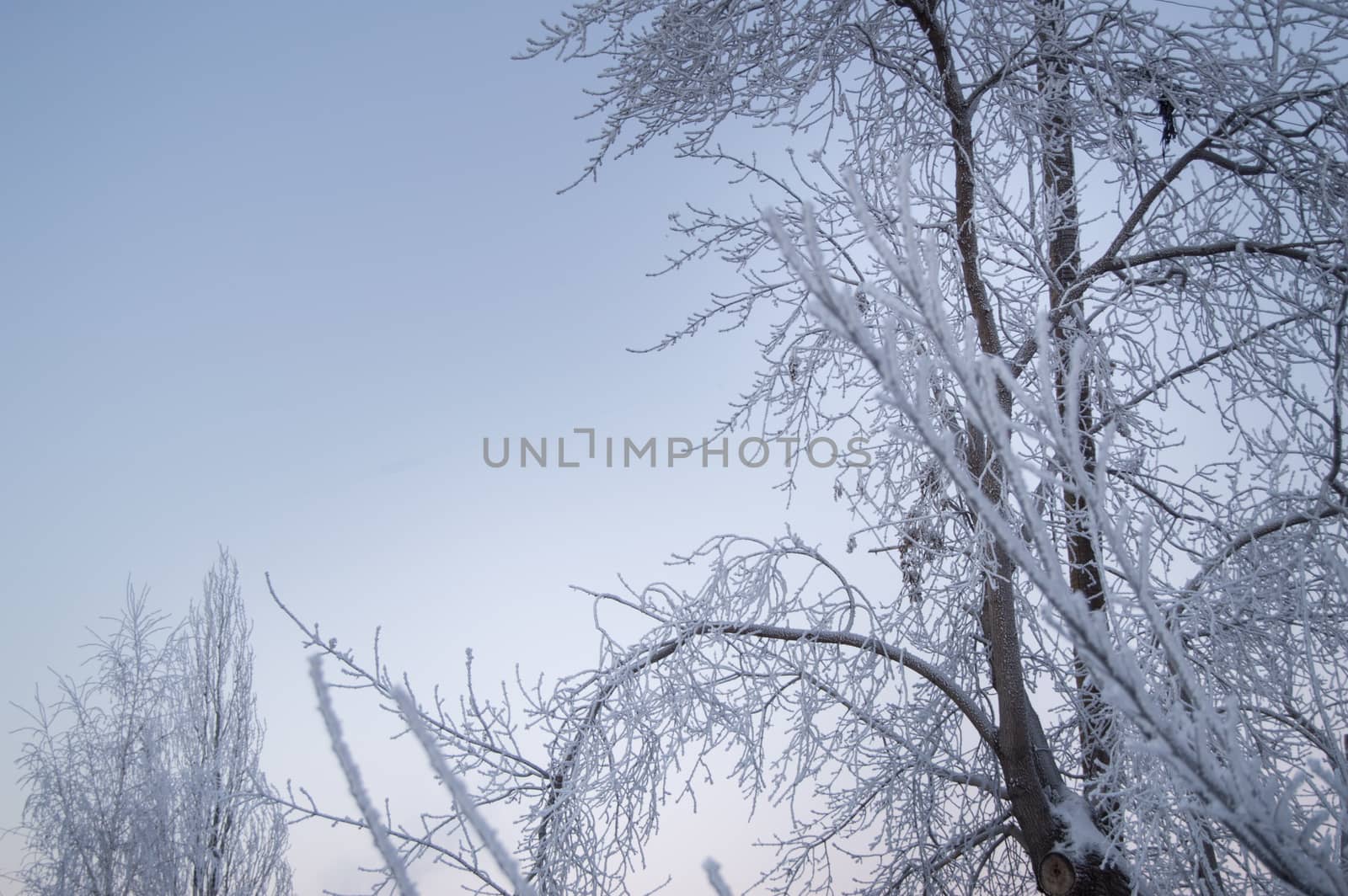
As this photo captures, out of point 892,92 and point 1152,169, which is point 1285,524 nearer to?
point 1152,169

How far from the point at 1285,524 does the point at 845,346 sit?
5.92 feet

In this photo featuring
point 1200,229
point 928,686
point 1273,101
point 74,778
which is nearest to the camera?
point 1273,101

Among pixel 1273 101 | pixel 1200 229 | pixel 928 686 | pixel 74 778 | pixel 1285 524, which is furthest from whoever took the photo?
pixel 74 778

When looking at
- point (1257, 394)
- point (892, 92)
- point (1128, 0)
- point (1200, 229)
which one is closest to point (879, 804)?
point (1257, 394)

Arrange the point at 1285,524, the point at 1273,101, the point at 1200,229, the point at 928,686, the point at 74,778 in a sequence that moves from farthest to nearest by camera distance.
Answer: the point at 74,778 < the point at 928,686 < the point at 1200,229 < the point at 1273,101 < the point at 1285,524

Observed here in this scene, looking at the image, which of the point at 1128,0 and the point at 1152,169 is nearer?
the point at 1128,0

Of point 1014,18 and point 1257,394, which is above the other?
point 1014,18

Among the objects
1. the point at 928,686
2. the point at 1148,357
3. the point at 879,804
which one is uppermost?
the point at 1148,357

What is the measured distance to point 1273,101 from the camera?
13.5 feet

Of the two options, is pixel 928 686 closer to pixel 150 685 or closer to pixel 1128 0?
pixel 1128 0

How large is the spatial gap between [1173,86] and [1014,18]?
78 cm

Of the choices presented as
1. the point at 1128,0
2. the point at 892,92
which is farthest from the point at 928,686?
the point at 1128,0

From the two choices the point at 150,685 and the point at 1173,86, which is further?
the point at 150,685

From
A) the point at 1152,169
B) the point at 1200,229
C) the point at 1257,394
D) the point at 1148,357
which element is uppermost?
the point at 1152,169
